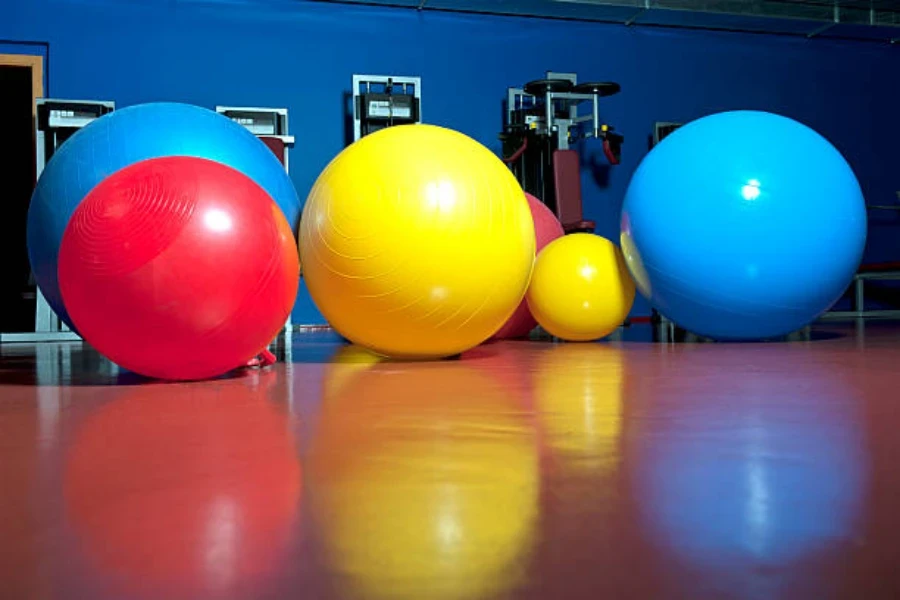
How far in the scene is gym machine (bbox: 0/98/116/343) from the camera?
18.4 ft

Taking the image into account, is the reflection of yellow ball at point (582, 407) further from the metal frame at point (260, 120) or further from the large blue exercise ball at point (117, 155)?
the metal frame at point (260, 120)

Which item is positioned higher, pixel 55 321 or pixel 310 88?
pixel 310 88

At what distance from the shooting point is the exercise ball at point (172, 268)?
2031 mm

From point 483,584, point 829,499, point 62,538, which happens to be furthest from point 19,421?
point 829,499

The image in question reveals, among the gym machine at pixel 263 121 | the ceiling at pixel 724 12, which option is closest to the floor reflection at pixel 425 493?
the gym machine at pixel 263 121

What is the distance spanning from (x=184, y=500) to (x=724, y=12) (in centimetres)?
733

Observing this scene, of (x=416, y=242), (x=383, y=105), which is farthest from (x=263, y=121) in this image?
(x=416, y=242)

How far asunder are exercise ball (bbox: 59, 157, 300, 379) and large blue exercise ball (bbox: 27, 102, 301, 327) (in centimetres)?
45

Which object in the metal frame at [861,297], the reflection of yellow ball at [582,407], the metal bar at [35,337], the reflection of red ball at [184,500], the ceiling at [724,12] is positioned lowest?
the metal bar at [35,337]

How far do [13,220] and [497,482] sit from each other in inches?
296

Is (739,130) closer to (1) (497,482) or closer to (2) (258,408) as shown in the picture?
(2) (258,408)

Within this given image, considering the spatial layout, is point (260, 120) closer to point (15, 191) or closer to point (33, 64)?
point (33, 64)

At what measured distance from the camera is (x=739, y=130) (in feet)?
10.3

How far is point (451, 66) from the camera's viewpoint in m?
7.06
